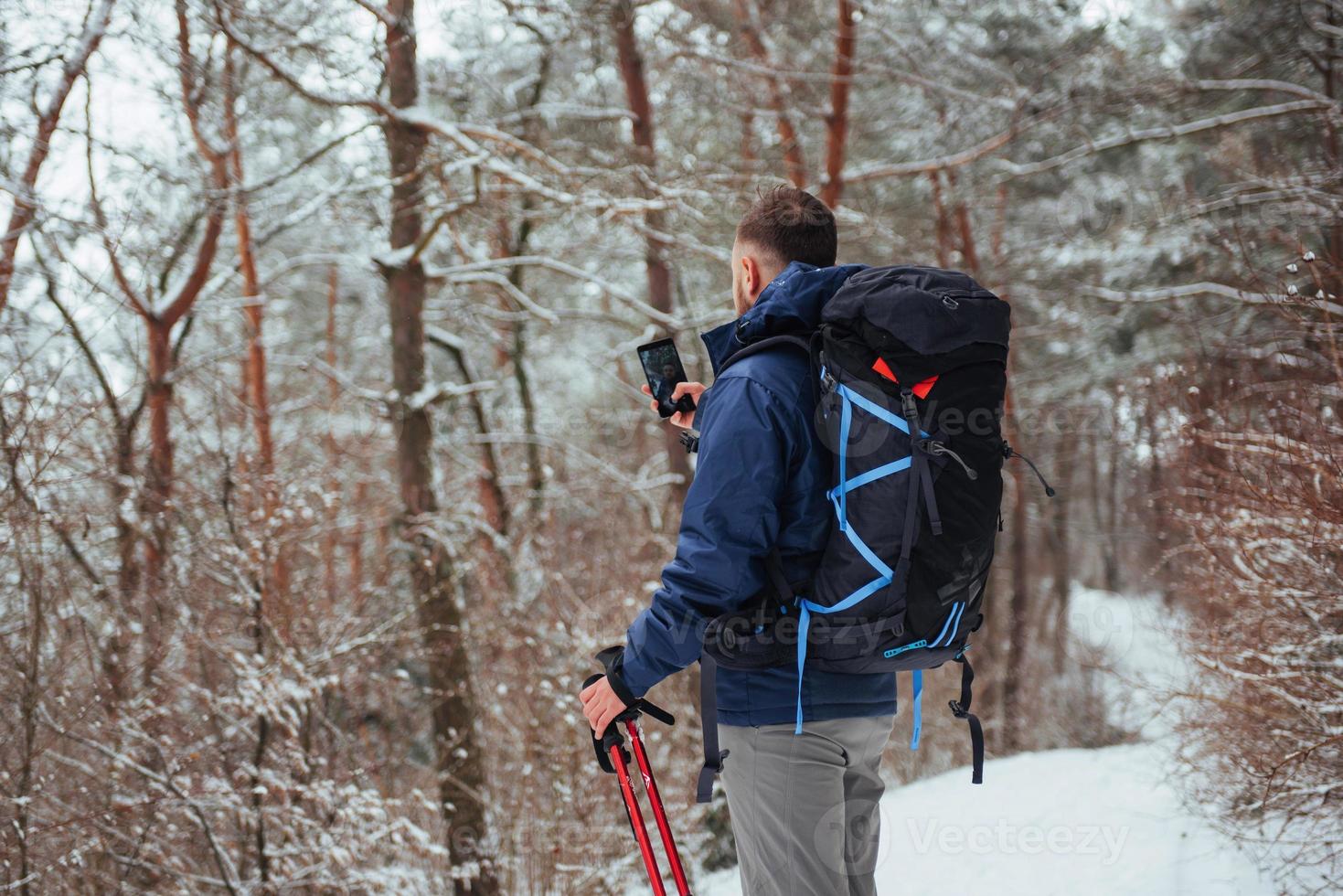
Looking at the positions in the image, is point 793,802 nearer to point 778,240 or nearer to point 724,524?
point 724,524

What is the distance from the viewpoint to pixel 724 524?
1853 mm

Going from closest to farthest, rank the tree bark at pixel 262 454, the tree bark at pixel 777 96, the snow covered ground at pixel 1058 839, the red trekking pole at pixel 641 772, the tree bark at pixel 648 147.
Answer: the red trekking pole at pixel 641 772 → the snow covered ground at pixel 1058 839 → the tree bark at pixel 262 454 → the tree bark at pixel 648 147 → the tree bark at pixel 777 96

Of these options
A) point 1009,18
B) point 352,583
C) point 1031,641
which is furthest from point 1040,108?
point 1031,641

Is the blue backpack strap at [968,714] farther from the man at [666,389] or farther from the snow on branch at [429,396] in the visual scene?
the snow on branch at [429,396]

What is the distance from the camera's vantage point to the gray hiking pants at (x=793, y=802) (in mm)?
1954

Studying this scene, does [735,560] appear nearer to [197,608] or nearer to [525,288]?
[197,608]

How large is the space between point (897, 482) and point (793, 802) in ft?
2.39

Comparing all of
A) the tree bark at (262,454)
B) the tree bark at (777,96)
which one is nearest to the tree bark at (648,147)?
the tree bark at (777,96)

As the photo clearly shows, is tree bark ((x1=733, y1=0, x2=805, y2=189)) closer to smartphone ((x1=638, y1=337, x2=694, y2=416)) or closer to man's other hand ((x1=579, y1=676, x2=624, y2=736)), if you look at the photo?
smartphone ((x1=638, y1=337, x2=694, y2=416))

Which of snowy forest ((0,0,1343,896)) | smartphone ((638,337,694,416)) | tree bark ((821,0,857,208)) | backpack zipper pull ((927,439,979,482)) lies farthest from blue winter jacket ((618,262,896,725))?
tree bark ((821,0,857,208))

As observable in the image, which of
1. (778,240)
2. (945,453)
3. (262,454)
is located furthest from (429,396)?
(945,453)

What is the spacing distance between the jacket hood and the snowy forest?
6.33ft

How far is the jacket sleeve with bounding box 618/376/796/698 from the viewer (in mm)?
1852

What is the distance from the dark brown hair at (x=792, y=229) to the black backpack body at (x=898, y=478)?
0.29 meters
